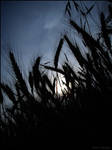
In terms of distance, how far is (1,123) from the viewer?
1.41m

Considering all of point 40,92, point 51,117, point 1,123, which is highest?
point 40,92

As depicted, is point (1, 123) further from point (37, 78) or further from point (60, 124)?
point (60, 124)

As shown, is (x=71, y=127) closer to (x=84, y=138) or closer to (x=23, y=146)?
(x=84, y=138)

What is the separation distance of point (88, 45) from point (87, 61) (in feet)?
0.49

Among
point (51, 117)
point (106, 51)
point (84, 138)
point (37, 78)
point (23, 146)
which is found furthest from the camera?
point (37, 78)

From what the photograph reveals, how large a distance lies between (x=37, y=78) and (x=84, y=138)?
0.81 meters

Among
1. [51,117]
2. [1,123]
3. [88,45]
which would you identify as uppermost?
[88,45]

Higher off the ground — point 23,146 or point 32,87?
point 32,87

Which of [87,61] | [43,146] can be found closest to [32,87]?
[87,61]

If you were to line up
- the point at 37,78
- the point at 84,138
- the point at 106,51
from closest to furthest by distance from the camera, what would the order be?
the point at 84,138
the point at 106,51
the point at 37,78

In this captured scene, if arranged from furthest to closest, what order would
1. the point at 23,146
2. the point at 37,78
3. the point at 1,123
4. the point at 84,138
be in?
the point at 1,123
the point at 37,78
the point at 23,146
the point at 84,138

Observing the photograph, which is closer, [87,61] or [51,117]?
[51,117]

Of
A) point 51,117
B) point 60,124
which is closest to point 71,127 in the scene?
point 60,124

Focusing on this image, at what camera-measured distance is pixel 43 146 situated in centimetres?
65
